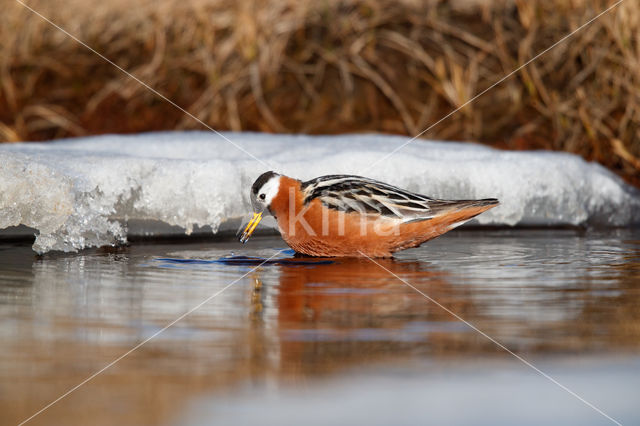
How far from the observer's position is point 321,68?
470 inches

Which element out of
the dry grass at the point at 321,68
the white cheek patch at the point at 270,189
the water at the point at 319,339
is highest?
the dry grass at the point at 321,68

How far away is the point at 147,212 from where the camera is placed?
7.29 m

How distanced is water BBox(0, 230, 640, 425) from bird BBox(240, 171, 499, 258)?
0.15 meters

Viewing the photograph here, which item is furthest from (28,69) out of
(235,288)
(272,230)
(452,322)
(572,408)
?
(572,408)

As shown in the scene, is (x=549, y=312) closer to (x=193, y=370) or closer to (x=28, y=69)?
(x=193, y=370)

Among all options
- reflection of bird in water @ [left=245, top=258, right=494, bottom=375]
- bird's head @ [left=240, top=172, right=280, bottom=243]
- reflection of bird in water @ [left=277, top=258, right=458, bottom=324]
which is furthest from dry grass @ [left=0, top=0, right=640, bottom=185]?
reflection of bird in water @ [left=245, top=258, right=494, bottom=375]

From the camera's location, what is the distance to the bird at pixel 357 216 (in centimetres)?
630

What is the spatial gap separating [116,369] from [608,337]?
1.95 metres

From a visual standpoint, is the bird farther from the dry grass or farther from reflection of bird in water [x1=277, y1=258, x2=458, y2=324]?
the dry grass

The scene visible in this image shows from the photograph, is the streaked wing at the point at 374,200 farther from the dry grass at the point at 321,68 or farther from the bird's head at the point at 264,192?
the dry grass at the point at 321,68

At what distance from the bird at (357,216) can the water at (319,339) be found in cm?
15

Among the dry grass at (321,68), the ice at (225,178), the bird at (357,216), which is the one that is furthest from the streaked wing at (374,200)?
the dry grass at (321,68)

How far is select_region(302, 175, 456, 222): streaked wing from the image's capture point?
20.7 feet

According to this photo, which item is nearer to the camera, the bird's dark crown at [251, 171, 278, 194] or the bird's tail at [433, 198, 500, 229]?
the bird's tail at [433, 198, 500, 229]
